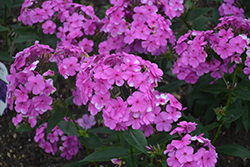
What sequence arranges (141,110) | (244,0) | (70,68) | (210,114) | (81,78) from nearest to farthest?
(141,110) < (81,78) < (70,68) < (244,0) < (210,114)

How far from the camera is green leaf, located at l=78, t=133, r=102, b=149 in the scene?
7.76ft

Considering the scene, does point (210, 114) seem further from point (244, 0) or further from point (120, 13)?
point (120, 13)

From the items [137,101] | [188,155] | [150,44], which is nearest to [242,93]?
[150,44]

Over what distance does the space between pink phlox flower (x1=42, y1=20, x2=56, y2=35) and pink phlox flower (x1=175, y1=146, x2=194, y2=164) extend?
5.29 ft

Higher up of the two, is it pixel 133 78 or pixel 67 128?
pixel 133 78

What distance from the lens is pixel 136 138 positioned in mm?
1946

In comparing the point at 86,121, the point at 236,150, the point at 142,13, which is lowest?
the point at 86,121

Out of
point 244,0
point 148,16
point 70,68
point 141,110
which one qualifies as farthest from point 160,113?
point 244,0

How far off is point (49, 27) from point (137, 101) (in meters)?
1.35

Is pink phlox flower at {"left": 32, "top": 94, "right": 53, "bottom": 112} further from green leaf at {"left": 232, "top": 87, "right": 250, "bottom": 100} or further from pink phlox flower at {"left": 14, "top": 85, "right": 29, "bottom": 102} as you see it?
green leaf at {"left": 232, "top": 87, "right": 250, "bottom": 100}

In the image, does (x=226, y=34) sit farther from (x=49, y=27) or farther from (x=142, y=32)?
(x=49, y=27)

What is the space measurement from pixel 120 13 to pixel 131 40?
258mm

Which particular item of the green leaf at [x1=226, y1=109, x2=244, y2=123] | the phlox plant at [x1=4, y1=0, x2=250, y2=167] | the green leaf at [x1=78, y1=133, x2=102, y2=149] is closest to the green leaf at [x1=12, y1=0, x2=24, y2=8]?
the phlox plant at [x1=4, y1=0, x2=250, y2=167]

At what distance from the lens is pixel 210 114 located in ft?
10.6
